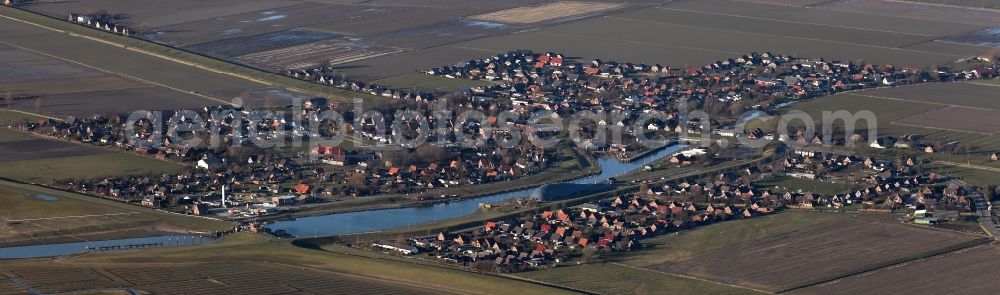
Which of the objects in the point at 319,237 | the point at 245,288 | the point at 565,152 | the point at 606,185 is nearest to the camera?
the point at 245,288

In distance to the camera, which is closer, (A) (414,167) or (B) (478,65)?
(A) (414,167)

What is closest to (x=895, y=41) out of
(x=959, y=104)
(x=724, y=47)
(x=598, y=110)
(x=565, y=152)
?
(x=724, y=47)

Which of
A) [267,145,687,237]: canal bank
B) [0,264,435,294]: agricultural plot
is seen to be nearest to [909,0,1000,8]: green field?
[267,145,687,237]: canal bank

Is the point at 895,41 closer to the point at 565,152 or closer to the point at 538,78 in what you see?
the point at 538,78

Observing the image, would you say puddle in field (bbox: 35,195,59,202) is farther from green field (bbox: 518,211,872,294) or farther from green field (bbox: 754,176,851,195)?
green field (bbox: 754,176,851,195)

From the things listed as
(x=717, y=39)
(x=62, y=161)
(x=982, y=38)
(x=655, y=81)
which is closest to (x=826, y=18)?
(x=717, y=39)

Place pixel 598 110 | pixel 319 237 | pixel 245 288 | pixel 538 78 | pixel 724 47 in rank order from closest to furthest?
pixel 245 288, pixel 319 237, pixel 598 110, pixel 538 78, pixel 724 47
